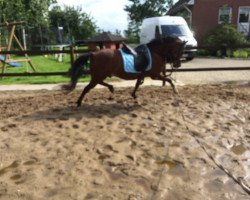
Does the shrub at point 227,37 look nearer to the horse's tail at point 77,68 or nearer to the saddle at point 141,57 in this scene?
the saddle at point 141,57

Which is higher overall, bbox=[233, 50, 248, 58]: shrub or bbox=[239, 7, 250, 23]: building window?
bbox=[239, 7, 250, 23]: building window

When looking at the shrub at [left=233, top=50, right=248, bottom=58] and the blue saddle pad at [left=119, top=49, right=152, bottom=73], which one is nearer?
the blue saddle pad at [left=119, top=49, right=152, bottom=73]

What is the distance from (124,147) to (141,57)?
9.28 feet

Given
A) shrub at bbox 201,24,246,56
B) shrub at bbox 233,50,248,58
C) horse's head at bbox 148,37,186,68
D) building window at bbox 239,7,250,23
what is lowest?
shrub at bbox 233,50,248,58

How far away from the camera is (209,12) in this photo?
27.8 metres

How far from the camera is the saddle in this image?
7.34 m

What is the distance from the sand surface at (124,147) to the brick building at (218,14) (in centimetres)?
2098

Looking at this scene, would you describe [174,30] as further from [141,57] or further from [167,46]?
[141,57]

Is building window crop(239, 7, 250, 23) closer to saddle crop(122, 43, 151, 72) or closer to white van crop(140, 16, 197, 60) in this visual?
white van crop(140, 16, 197, 60)

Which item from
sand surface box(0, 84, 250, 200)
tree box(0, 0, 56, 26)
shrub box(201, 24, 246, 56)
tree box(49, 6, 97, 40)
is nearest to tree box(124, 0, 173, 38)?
tree box(49, 6, 97, 40)

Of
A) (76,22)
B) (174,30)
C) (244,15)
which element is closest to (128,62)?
(174,30)

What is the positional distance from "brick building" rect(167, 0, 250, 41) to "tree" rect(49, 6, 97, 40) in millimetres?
16323

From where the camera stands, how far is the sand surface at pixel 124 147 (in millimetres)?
3949

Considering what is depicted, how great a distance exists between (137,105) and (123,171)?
10.5 feet
